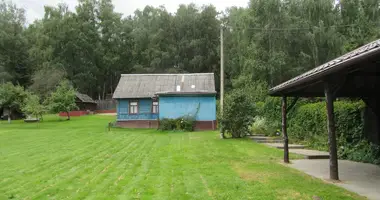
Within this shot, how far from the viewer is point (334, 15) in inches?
1186

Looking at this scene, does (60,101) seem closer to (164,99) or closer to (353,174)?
(164,99)

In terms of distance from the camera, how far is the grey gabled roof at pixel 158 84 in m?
27.8

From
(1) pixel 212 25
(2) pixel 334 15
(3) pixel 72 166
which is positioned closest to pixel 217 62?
(1) pixel 212 25

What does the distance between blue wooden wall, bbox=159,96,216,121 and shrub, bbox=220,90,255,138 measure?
7.63 m

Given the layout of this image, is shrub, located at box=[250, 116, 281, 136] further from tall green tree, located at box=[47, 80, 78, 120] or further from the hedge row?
tall green tree, located at box=[47, 80, 78, 120]

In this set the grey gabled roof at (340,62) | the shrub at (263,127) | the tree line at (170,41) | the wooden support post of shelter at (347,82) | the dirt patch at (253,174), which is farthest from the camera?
the tree line at (170,41)

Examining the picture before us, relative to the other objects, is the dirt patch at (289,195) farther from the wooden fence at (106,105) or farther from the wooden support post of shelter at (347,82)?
the wooden fence at (106,105)

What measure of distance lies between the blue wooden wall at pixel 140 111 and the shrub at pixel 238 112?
11.8 meters

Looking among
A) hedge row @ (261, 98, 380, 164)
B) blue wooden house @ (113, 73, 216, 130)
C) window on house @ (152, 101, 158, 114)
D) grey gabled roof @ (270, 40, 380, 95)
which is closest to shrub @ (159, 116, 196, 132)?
blue wooden house @ (113, 73, 216, 130)

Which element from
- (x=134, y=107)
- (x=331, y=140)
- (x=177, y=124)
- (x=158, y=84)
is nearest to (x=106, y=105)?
(x=158, y=84)

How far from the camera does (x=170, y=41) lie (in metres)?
51.7

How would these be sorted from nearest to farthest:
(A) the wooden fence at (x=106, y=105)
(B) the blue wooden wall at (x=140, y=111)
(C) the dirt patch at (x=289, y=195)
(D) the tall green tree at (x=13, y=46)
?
1. (C) the dirt patch at (x=289, y=195)
2. (B) the blue wooden wall at (x=140, y=111)
3. (A) the wooden fence at (x=106, y=105)
4. (D) the tall green tree at (x=13, y=46)

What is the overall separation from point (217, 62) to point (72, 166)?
42.2 meters

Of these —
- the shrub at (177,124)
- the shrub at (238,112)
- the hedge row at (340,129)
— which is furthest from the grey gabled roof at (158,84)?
the hedge row at (340,129)
